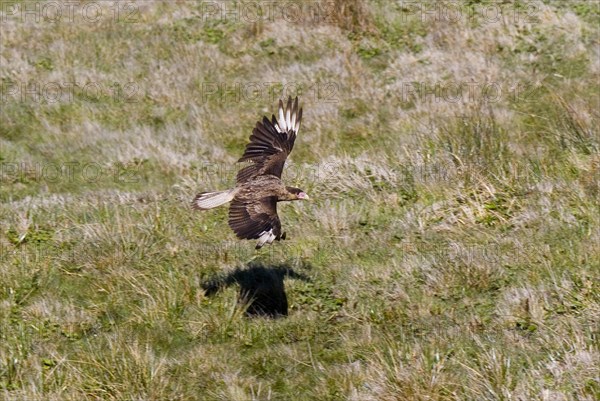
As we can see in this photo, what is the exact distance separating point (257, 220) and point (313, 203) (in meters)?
2.71

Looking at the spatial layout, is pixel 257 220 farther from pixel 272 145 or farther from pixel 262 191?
pixel 272 145

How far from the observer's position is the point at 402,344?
7.01 m

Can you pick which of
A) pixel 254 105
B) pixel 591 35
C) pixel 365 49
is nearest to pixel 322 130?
pixel 254 105

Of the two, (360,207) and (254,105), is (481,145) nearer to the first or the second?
(360,207)

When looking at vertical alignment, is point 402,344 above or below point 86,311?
above

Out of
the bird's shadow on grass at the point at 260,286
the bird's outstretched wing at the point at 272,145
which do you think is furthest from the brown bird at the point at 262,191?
the bird's shadow on grass at the point at 260,286

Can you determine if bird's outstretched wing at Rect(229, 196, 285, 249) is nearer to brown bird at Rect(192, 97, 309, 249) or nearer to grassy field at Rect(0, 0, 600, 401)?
brown bird at Rect(192, 97, 309, 249)

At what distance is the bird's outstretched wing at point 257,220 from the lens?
24.4 ft

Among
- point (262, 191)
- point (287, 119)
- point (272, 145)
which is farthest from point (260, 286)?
point (287, 119)

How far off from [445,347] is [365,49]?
28.7 ft

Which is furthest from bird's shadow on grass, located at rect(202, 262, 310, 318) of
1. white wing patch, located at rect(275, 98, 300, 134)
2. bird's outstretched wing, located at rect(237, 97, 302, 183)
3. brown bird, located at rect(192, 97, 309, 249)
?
white wing patch, located at rect(275, 98, 300, 134)

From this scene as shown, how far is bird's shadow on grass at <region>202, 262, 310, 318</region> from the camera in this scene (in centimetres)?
821

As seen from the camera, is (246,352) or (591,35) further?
(591,35)

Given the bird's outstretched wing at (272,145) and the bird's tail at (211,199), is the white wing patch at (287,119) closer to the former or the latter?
the bird's outstretched wing at (272,145)
